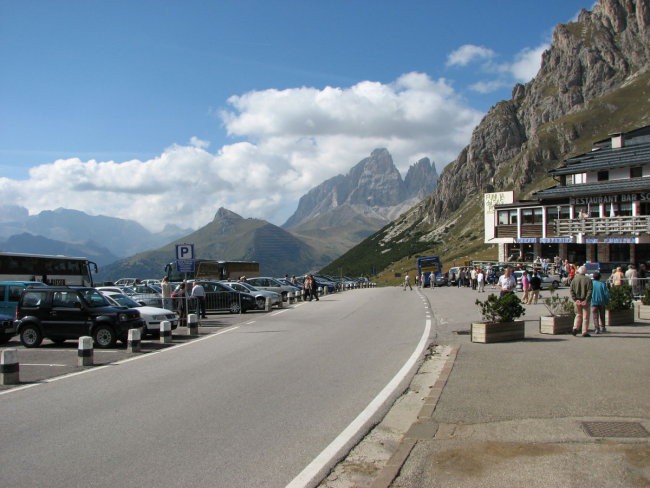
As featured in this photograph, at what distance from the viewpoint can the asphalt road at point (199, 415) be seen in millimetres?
5855

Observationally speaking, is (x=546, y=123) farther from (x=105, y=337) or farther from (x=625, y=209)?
(x=105, y=337)

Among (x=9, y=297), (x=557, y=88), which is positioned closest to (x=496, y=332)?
(x=9, y=297)

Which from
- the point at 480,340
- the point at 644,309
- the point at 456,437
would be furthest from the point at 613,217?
the point at 456,437

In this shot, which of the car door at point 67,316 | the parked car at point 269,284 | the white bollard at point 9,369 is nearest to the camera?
the white bollard at point 9,369

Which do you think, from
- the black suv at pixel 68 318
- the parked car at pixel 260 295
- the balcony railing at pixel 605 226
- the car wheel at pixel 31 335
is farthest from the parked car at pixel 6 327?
the balcony railing at pixel 605 226

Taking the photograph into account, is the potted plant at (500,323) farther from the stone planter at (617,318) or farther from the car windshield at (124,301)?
the car windshield at (124,301)

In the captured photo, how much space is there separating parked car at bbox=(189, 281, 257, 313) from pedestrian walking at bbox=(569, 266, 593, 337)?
1714 centimetres

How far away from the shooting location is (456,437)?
21.7 ft

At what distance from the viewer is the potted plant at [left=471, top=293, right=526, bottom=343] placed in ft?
46.4

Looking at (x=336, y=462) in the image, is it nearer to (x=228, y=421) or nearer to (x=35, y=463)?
(x=228, y=421)

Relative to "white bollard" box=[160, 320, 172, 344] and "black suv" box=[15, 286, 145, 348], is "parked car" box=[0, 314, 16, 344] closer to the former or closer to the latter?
"black suv" box=[15, 286, 145, 348]

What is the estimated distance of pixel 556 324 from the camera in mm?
15344

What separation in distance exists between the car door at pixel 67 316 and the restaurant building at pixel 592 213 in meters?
44.1

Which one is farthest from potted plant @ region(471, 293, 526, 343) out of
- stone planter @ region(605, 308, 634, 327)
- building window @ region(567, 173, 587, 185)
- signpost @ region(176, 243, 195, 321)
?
building window @ region(567, 173, 587, 185)
